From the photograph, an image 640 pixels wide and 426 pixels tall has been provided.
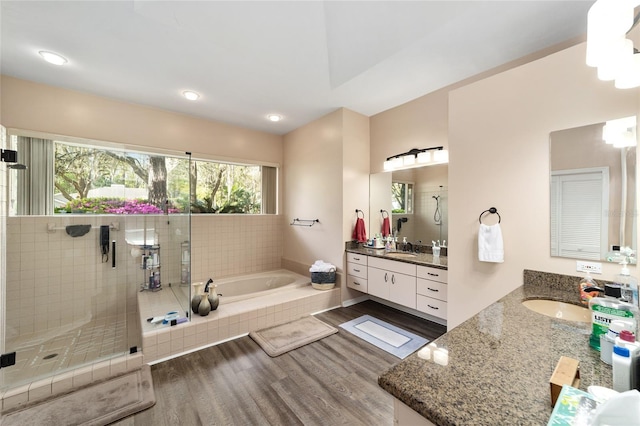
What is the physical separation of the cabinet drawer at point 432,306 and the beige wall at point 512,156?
0.31m

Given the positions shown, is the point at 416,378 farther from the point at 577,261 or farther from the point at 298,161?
the point at 298,161

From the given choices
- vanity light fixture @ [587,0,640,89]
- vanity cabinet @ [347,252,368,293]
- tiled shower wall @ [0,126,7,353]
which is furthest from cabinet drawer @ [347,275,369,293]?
tiled shower wall @ [0,126,7,353]

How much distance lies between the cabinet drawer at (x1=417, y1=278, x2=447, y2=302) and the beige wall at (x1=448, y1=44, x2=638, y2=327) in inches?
12.3

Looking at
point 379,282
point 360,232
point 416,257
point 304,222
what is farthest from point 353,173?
point 379,282

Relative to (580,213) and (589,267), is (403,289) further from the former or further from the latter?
(580,213)

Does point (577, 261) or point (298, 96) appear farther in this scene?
point (298, 96)

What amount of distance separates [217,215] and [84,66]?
2237 millimetres

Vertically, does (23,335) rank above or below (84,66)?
below

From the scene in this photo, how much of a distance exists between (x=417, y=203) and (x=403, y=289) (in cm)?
116

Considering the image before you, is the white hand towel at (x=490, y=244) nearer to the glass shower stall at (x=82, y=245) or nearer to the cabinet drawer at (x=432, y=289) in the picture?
the cabinet drawer at (x=432, y=289)

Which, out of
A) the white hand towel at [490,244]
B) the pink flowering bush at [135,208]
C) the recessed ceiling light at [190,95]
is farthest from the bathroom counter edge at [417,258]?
Result: the recessed ceiling light at [190,95]

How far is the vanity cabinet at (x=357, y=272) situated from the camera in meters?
3.32

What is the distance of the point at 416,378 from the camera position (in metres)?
0.75

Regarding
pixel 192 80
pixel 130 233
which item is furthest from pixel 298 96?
pixel 130 233
